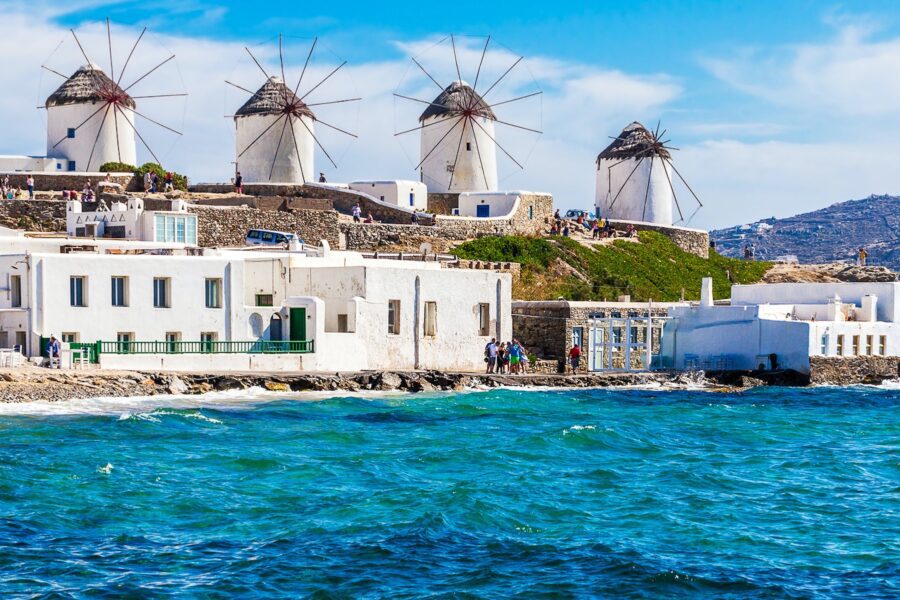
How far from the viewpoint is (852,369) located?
3700 cm

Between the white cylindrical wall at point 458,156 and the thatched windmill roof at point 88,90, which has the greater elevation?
the thatched windmill roof at point 88,90

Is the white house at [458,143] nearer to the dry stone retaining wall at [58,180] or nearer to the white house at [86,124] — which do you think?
the white house at [86,124]

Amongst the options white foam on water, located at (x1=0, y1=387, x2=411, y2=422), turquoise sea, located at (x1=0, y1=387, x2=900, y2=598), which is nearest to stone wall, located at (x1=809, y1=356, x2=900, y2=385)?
turquoise sea, located at (x1=0, y1=387, x2=900, y2=598)

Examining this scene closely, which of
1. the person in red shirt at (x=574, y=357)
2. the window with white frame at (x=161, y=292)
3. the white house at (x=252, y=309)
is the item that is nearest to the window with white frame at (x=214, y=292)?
the white house at (x=252, y=309)

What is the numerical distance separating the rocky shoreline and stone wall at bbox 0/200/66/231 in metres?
13.7

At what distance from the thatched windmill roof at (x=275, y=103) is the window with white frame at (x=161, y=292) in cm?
2239

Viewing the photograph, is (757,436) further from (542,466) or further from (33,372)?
(33,372)

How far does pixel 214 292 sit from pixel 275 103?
2200 centimetres

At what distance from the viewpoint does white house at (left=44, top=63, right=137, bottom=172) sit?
50812 millimetres

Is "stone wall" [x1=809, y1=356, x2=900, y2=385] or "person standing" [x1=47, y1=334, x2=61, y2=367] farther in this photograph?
"stone wall" [x1=809, y1=356, x2=900, y2=385]

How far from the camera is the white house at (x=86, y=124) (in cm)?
5081

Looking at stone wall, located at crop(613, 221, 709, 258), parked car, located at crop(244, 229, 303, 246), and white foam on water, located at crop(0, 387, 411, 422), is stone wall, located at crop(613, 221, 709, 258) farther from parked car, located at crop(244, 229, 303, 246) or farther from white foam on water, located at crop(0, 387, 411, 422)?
white foam on water, located at crop(0, 387, 411, 422)

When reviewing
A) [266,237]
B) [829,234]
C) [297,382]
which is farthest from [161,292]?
[829,234]

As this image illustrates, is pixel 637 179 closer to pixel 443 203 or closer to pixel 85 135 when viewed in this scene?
pixel 443 203
